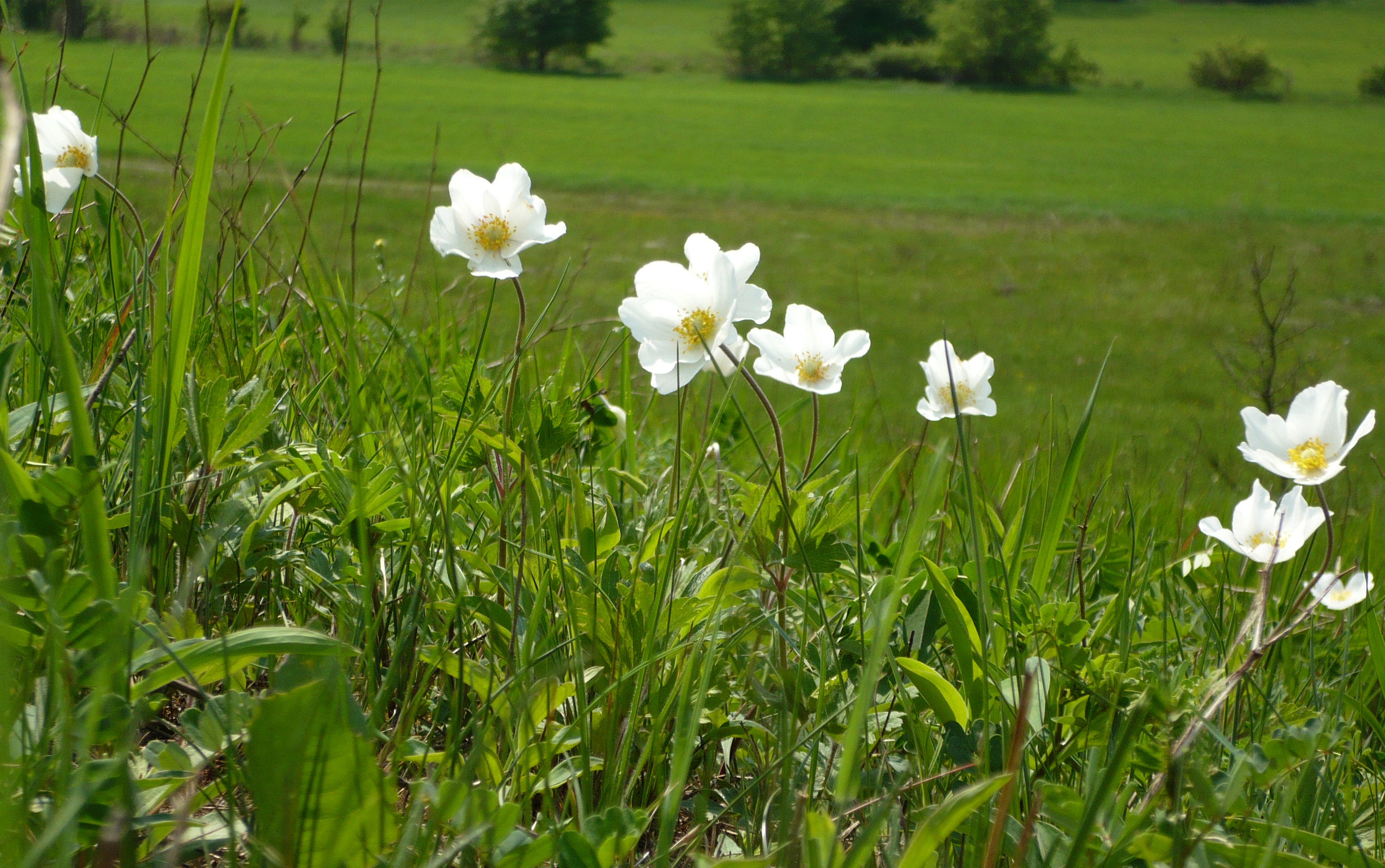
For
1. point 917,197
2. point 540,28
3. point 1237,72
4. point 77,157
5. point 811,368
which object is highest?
point 1237,72

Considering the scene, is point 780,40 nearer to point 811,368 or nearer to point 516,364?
point 811,368

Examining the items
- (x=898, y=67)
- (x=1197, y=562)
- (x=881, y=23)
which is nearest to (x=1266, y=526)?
(x=1197, y=562)

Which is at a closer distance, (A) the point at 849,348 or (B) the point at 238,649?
(B) the point at 238,649

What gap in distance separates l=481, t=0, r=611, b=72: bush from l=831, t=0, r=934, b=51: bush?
11.3 m

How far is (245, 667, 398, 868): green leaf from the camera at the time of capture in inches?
18.0

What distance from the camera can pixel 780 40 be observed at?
36.7m

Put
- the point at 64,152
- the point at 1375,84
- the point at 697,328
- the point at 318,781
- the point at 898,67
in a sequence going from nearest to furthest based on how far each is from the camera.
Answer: the point at 318,781 < the point at 697,328 < the point at 64,152 < the point at 1375,84 < the point at 898,67

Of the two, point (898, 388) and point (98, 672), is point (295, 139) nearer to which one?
point (898, 388)

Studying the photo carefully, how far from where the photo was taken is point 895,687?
74 cm

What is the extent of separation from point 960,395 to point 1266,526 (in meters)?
0.33

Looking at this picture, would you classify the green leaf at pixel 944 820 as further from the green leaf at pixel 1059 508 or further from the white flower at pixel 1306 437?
the white flower at pixel 1306 437

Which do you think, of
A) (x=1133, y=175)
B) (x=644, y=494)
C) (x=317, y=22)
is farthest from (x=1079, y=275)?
(x=317, y=22)

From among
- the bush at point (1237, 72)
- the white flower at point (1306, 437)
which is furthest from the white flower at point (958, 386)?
the bush at point (1237, 72)

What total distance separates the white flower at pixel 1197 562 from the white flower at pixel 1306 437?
0.72ft
